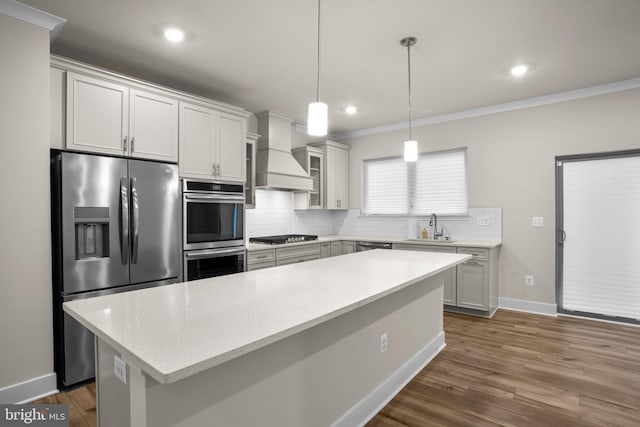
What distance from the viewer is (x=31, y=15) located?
2312mm

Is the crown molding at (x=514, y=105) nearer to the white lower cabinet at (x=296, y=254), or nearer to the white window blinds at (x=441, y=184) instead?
the white window blinds at (x=441, y=184)

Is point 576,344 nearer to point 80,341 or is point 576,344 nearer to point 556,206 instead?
point 556,206

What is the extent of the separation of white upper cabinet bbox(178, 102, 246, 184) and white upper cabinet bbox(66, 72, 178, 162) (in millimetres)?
128

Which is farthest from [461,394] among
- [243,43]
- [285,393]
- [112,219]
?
[243,43]

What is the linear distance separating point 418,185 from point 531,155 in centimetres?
152

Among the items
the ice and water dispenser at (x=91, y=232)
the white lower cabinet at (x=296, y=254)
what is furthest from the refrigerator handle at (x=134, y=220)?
the white lower cabinet at (x=296, y=254)

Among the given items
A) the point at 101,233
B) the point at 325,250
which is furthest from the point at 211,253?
the point at 325,250

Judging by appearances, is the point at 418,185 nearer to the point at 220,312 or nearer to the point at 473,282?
the point at 473,282

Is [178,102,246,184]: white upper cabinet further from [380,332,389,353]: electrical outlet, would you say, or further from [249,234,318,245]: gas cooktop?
[380,332,389,353]: electrical outlet

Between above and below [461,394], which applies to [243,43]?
above

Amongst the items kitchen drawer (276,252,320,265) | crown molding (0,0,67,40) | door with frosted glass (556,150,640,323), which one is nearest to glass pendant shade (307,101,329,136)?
crown molding (0,0,67,40)

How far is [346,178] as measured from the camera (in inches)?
234

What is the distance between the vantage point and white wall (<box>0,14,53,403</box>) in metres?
2.24

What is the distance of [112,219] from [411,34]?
274 cm
